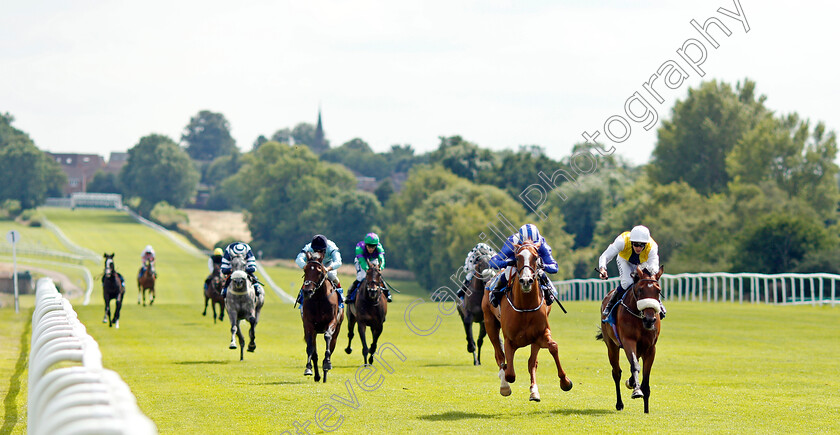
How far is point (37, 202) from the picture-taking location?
→ 155625mm

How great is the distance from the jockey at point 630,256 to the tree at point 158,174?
487ft

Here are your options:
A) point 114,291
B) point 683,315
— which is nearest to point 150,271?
point 114,291

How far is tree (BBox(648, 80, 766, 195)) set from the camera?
83500 mm

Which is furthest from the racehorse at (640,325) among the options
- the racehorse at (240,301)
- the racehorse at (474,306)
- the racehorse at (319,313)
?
the racehorse at (240,301)

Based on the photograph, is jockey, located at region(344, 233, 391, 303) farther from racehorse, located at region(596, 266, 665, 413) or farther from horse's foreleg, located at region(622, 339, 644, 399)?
horse's foreleg, located at region(622, 339, 644, 399)

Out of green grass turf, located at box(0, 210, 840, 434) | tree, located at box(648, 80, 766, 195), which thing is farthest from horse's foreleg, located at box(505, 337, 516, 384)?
tree, located at box(648, 80, 766, 195)

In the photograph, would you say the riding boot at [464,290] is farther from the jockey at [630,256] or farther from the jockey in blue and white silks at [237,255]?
the jockey at [630,256]

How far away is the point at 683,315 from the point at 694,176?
56.5 m

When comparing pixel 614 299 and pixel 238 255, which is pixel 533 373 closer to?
pixel 614 299

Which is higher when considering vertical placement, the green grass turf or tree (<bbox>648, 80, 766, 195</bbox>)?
tree (<bbox>648, 80, 766, 195</bbox>)

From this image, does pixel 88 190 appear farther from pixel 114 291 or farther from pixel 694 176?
pixel 114 291

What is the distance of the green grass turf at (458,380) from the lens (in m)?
11.4

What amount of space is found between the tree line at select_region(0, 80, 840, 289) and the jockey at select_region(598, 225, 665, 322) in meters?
22.8

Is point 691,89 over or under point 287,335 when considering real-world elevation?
over
